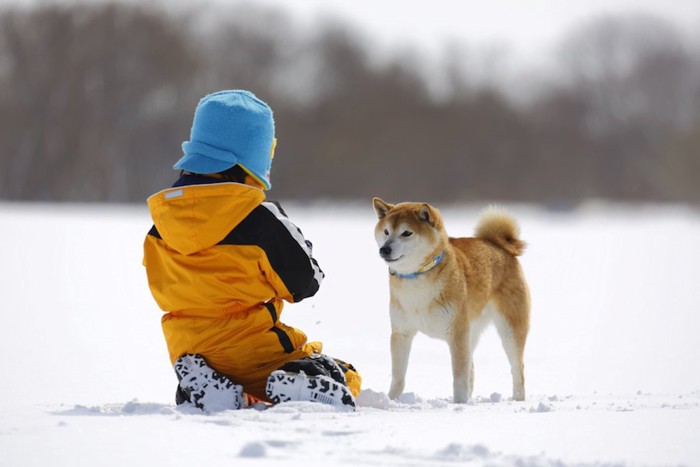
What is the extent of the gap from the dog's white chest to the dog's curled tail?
2.98ft

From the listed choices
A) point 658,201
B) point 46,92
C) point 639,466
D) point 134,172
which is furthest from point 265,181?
point 658,201

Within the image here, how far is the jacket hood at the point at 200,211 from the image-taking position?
10.9 feet

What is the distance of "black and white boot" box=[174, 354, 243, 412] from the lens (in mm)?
3270

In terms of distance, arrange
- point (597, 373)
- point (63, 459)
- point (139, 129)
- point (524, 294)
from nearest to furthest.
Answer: point (63, 459) < point (524, 294) < point (597, 373) < point (139, 129)

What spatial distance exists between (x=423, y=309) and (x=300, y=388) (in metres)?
1.19

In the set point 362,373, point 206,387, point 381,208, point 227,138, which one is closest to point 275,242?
point 227,138

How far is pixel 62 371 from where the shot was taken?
4.99 meters

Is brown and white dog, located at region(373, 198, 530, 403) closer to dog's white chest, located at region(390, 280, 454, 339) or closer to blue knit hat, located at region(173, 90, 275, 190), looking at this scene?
dog's white chest, located at region(390, 280, 454, 339)

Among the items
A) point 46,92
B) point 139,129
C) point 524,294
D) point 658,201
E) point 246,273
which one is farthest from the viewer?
point 658,201

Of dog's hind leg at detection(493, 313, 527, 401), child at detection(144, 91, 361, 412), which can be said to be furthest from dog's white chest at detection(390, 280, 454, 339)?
child at detection(144, 91, 361, 412)

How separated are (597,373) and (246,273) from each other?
10.6ft

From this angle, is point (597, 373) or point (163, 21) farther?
point (163, 21)

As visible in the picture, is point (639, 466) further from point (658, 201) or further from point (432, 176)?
point (658, 201)

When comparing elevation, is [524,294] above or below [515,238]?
below
